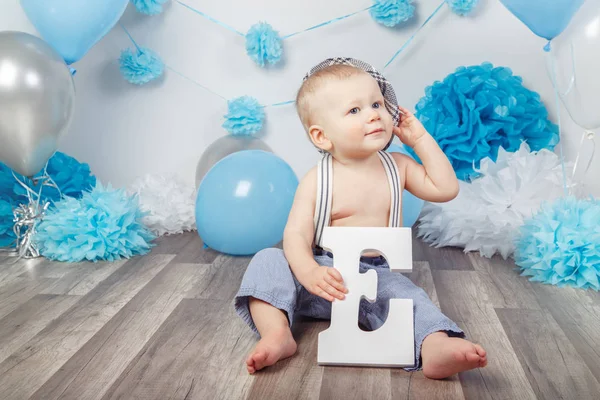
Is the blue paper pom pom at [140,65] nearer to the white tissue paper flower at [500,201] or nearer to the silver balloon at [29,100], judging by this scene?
the silver balloon at [29,100]

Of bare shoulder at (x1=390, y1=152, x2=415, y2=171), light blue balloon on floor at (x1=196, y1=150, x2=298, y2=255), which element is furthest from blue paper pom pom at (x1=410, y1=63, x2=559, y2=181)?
bare shoulder at (x1=390, y1=152, x2=415, y2=171)

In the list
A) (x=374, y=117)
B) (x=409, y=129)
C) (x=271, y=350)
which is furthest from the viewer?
(x=409, y=129)

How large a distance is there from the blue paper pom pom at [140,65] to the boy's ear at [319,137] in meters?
1.34

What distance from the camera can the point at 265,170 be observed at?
6.91 ft

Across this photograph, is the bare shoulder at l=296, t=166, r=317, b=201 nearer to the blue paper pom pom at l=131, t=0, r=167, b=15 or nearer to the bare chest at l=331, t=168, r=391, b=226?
the bare chest at l=331, t=168, r=391, b=226

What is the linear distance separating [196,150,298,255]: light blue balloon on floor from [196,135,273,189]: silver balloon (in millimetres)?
407

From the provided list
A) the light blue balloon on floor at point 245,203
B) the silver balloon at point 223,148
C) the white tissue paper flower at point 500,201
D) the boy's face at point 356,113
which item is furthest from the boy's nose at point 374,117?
the silver balloon at point 223,148

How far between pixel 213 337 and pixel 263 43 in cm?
140

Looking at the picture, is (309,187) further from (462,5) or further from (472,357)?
(462,5)

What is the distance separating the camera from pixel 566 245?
183 cm

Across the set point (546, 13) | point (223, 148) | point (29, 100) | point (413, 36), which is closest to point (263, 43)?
point (223, 148)

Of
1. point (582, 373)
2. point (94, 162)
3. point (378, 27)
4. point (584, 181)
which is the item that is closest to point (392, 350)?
point (582, 373)

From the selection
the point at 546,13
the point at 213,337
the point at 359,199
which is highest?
the point at 546,13

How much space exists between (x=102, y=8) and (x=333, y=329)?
1.31 m
